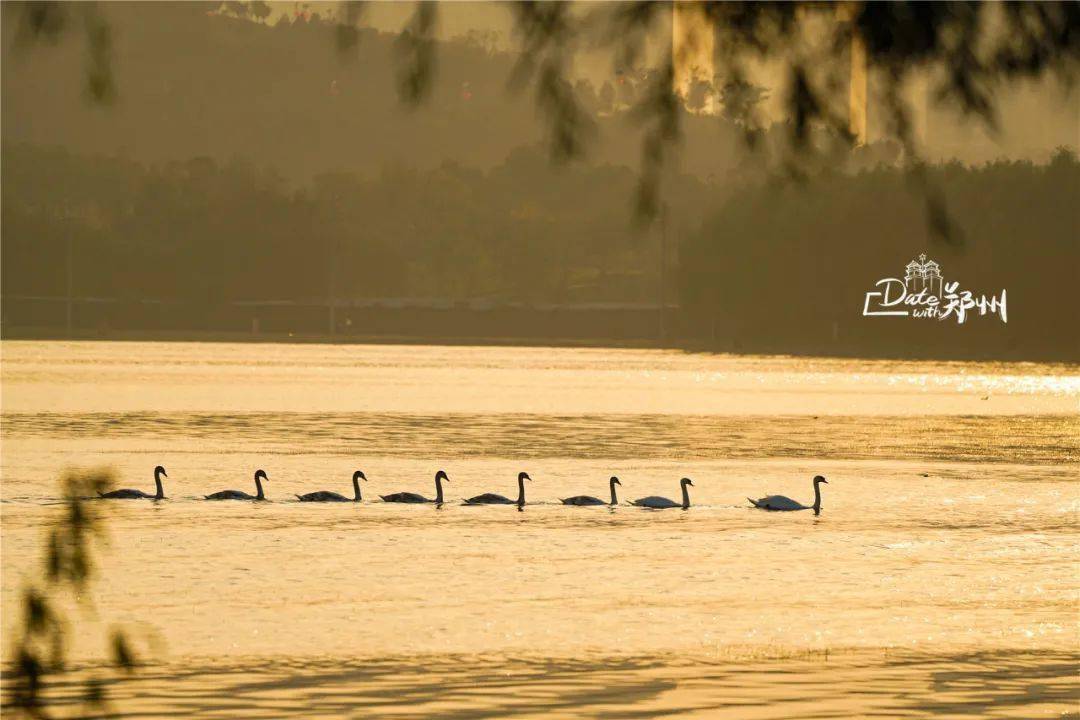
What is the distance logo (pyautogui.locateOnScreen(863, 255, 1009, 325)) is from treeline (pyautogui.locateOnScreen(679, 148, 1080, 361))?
27.7 inches

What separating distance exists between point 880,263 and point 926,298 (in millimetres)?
6410

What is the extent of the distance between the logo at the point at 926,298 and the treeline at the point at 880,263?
705 mm

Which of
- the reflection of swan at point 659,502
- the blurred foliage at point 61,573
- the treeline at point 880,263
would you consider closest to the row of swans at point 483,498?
the reflection of swan at point 659,502

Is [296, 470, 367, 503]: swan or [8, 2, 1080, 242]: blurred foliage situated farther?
[296, 470, 367, 503]: swan

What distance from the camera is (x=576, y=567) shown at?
26.4 meters

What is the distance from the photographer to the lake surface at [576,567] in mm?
17359

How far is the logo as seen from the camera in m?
141

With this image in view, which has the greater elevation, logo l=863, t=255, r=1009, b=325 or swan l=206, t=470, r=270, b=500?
logo l=863, t=255, r=1009, b=325

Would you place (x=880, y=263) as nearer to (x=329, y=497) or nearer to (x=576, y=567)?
(x=329, y=497)

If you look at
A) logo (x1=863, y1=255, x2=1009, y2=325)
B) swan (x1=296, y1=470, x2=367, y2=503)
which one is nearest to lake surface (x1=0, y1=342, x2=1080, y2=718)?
swan (x1=296, y1=470, x2=367, y2=503)

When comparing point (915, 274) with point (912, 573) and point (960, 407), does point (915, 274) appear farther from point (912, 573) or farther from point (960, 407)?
point (912, 573)

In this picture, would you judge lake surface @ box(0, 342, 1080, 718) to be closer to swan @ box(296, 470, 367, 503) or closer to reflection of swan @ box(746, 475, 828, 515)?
reflection of swan @ box(746, 475, 828, 515)

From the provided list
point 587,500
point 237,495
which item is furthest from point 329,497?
point 587,500

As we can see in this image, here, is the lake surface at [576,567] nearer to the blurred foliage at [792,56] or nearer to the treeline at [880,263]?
the blurred foliage at [792,56]
